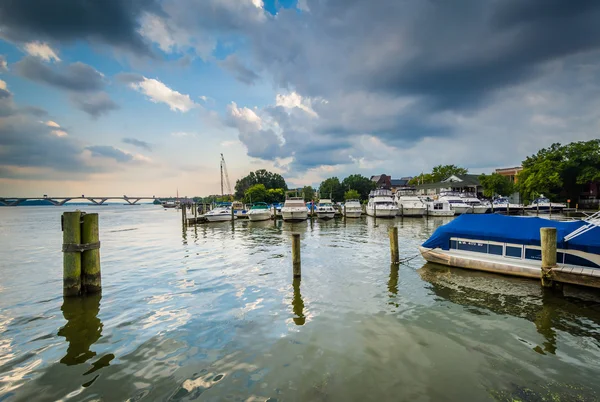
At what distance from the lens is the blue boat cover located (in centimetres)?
999

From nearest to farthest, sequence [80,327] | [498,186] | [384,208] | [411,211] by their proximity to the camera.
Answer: [80,327], [384,208], [411,211], [498,186]

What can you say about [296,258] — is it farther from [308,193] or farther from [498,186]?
[308,193]

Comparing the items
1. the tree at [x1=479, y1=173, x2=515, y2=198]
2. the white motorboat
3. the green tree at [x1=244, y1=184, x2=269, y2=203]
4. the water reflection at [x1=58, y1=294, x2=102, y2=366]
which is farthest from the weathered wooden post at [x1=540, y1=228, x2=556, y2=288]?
the green tree at [x1=244, y1=184, x2=269, y2=203]

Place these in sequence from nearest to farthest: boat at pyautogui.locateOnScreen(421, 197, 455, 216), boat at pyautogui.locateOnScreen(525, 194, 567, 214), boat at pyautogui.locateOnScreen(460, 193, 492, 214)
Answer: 1. boat at pyautogui.locateOnScreen(421, 197, 455, 216)
2. boat at pyautogui.locateOnScreen(460, 193, 492, 214)
3. boat at pyautogui.locateOnScreen(525, 194, 567, 214)

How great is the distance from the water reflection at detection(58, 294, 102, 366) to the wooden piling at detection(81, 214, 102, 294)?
1.32 ft

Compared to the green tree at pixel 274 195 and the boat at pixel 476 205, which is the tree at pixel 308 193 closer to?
the green tree at pixel 274 195

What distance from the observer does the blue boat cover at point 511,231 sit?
9.99 metres

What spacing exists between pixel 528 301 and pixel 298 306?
738 centimetres

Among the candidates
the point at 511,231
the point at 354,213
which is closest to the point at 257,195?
the point at 354,213

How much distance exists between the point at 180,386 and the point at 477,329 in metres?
7.10

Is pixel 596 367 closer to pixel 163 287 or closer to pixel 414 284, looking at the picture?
pixel 414 284

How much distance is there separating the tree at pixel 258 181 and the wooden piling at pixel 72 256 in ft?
364

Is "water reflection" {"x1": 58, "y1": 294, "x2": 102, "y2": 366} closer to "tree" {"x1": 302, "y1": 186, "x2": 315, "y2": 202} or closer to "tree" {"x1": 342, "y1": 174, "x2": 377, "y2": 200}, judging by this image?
"tree" {"x1": 342, "y1": 174, "x2": 377, "y2": 200}

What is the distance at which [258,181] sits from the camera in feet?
401
